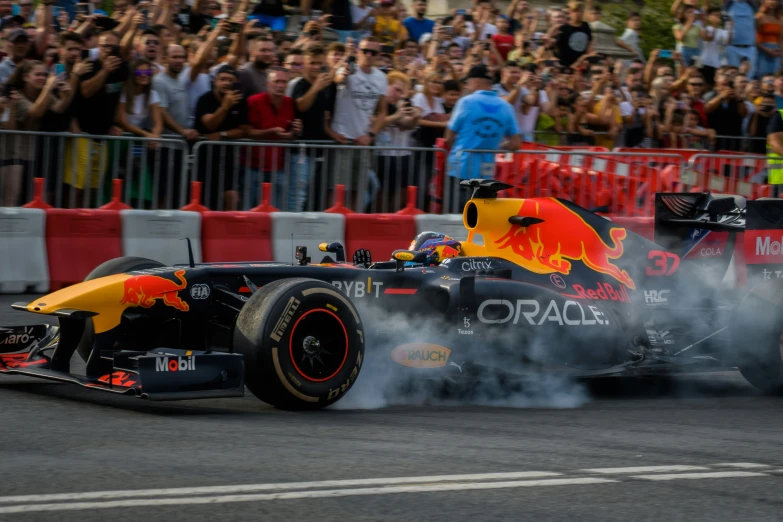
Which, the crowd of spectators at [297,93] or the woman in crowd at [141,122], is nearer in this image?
the crowd of spectators at [297,93]

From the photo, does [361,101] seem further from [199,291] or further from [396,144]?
[199,291]

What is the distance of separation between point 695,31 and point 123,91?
977 centimetres

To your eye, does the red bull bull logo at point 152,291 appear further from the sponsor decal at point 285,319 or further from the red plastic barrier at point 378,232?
the red plastic barrier at point 378,232

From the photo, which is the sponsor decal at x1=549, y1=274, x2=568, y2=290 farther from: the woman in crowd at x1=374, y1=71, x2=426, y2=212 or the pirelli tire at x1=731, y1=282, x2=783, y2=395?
the woman in crowd at x1=374, y1=71, x2=426, y2=212

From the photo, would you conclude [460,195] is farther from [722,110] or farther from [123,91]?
[722,110]

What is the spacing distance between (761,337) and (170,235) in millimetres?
5691

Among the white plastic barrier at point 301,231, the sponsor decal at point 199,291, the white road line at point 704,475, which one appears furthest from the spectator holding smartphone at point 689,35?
the white road line at point 704,475

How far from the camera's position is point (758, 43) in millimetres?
18875

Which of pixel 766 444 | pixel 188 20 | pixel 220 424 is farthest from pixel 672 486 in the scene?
pixel 188 20

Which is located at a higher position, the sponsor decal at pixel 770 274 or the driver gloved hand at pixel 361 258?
the driver gloved hand at pixel 361 258

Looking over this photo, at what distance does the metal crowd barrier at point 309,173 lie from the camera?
1187cm

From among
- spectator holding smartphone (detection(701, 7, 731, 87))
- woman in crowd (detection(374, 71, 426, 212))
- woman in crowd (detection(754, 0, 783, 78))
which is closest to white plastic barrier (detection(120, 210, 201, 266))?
woman in crowd (detection(374, 71, 426, 212))

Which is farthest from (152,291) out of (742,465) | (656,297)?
(656,297)

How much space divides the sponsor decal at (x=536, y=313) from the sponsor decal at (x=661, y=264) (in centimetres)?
72
